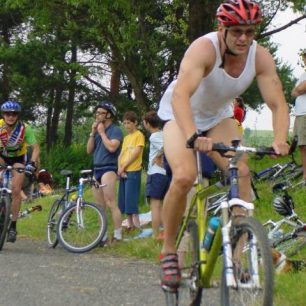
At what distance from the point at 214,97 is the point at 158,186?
19.1ft

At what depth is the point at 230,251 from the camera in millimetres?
5254

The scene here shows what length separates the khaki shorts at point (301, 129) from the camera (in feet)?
39.9

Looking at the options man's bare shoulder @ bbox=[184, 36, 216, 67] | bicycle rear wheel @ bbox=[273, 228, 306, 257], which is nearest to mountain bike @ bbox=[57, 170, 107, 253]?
bicycle rear wheel @ bbox=[273, 228, 306, 257]

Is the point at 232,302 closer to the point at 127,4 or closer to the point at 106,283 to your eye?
the point at 106,283

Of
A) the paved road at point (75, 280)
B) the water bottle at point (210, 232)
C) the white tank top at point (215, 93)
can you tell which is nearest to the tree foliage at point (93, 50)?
the paved road at point (75, 280)

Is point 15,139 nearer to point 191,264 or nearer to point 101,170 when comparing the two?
point 101,170

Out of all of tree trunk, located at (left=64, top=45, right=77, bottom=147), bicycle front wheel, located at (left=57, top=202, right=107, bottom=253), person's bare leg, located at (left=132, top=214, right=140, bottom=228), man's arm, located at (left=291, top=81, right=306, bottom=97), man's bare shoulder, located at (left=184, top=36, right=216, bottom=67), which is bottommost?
man's bare shoulder, located at (left=184, top=36, right=216, bottom=67)

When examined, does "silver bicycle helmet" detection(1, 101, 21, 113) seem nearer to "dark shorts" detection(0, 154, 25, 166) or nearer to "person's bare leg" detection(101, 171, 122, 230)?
"dark shorts" detection(0, 154, 25, 166)

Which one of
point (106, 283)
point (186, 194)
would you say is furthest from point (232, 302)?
point (106, 283)

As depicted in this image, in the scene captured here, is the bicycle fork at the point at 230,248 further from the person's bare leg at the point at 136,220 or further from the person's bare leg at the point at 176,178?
the person's bare leg at the point at 136,220

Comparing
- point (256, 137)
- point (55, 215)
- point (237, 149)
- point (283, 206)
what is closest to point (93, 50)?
point (256, 137)

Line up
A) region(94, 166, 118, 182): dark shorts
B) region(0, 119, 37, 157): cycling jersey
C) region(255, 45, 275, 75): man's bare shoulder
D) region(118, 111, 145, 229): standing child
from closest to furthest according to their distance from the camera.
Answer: region(255, 45, 275, 75): man's bare shoulder, region(0, 119, 37, 157): cycling jersey, region(94, 166, 118, 182): dark shorts, region(118, 111, 145, 229): standing child

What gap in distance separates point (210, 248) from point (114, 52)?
10857 millimetres

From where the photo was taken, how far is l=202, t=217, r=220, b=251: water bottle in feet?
18.6
